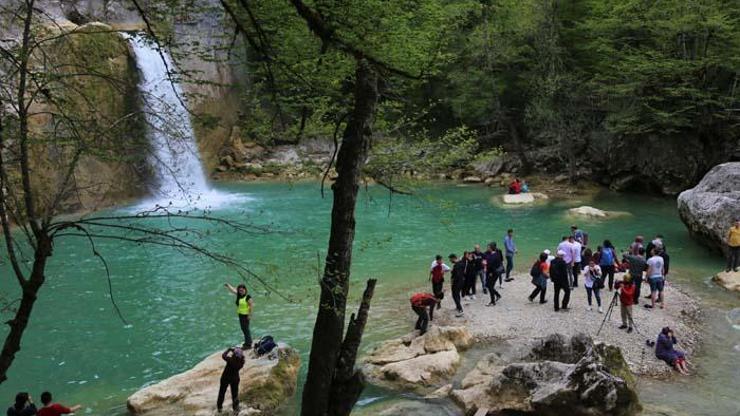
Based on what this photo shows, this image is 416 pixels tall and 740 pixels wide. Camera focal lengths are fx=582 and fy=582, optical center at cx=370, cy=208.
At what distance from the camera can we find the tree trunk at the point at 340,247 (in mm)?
6969

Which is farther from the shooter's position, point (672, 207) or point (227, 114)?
point (227, 114)

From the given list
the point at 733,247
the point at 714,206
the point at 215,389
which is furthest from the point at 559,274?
the point at 714,206

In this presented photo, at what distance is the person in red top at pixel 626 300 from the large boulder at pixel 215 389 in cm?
718

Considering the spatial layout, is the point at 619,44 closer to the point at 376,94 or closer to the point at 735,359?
the point at 735,359

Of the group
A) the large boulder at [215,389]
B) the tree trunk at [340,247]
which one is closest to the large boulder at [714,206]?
the large boulder at [215,389]

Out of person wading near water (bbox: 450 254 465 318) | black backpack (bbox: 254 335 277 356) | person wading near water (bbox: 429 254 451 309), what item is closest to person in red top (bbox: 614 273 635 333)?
person wading near water (bbox: 450 254 465 318)

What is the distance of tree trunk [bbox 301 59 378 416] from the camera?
6.97 m

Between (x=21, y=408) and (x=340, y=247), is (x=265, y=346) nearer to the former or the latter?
(x=21, y=408)

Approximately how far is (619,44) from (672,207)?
391 inches

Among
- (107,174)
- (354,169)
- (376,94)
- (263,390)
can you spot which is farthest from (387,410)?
(107,174)

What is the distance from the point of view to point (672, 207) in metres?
29.5

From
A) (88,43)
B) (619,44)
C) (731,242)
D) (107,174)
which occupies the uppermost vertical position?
(619,44)

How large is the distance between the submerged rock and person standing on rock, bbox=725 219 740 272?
367 millimetres

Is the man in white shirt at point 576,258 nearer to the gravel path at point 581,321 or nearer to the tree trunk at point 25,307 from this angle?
the gravel path at point 581,321
